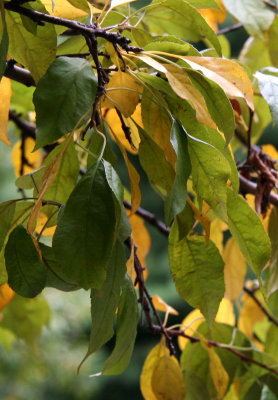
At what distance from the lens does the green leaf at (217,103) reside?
0.31 m

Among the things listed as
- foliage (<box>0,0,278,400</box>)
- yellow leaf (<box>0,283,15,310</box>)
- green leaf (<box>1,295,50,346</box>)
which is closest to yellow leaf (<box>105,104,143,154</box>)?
foliage (<box>0,0,278,400</box>)

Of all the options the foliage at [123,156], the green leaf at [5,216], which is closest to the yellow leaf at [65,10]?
the foliage at [123,156]

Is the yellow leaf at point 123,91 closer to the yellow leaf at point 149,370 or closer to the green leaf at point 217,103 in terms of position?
the green leaf at point 217,103

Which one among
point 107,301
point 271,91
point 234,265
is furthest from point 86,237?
point 234,265

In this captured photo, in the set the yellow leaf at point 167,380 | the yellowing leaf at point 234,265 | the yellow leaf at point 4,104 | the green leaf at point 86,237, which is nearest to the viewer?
the green leaf at point 86,237

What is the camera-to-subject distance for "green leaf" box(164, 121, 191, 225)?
29 cm

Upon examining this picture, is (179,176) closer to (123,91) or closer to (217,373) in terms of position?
(123,91)

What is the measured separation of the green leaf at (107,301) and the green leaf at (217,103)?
0.25 feet

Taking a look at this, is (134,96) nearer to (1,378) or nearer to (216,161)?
(216,161)

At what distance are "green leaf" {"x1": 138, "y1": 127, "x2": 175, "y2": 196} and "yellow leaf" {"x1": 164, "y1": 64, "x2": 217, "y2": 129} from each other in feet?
0.15

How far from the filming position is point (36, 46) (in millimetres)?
329

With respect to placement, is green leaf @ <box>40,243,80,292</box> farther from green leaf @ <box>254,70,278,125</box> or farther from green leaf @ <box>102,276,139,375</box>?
green leaf @ <box>254,70,278,125</box>

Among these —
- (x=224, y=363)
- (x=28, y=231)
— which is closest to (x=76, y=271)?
(x=28, y=231)

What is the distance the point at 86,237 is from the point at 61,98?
63mm
